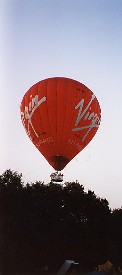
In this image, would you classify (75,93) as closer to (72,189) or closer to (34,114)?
(34,114)

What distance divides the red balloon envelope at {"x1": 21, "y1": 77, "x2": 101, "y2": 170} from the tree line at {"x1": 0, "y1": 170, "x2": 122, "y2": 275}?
45.6ft

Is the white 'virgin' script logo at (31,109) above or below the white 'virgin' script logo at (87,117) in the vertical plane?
above

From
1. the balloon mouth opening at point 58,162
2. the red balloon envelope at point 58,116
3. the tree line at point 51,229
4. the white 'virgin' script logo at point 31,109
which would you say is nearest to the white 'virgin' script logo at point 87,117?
the red balloon envelope at point 58,116

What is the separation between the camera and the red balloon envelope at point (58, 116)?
32312 millimetres

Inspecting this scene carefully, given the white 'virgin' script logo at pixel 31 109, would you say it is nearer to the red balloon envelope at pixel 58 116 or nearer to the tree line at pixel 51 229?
the red balloon envelope at pixel 58 116

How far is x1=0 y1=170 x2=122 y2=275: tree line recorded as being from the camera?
43.2 m

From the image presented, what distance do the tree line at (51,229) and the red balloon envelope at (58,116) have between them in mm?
13901

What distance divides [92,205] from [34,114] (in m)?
25.6

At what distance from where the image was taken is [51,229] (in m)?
46.4

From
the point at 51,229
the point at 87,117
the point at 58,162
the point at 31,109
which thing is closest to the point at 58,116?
the point at 31,109

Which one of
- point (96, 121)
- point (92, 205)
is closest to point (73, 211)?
point (92, 205)

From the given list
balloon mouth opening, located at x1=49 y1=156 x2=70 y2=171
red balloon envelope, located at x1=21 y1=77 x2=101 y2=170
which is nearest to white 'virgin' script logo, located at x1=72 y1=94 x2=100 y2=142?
red balloon envelope, located at x1=21 y1=77 x2=101 y2=170

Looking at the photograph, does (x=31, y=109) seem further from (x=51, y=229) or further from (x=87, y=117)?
(x=51, y=229)

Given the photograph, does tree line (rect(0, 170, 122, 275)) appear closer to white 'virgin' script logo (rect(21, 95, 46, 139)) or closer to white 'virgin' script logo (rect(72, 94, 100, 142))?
white 'virgin' script logo (rect(21, 95, 46, 139))
